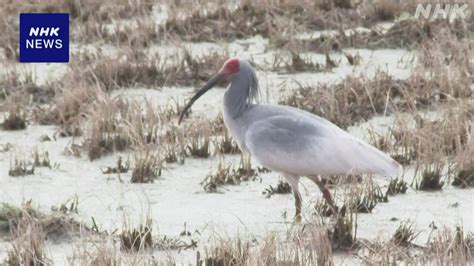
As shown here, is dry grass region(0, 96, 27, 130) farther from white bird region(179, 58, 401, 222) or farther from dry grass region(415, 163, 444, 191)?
dry grass region(415, 163, 444, 191)

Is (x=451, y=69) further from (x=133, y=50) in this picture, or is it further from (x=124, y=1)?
(x=124, y=1)

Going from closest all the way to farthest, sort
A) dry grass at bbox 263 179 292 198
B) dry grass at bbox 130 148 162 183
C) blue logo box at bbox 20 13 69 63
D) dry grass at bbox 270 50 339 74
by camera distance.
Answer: dry grass at bbox 263 179 292 198 < dry grass at bbox 130 148 162 183 < dry grass at bbox 270 50 339 74 < blue logo box at bbox 20 13 69 63

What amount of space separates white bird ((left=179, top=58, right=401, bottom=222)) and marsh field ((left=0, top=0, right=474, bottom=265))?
0.16 metres

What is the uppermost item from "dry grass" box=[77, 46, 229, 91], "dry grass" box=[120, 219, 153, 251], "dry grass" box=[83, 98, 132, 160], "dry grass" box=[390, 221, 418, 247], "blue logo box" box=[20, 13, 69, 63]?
"blue logo box" box=[20, 13, 69, 63]

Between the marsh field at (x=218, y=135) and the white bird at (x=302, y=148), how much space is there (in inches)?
6.4

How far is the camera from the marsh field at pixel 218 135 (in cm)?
557

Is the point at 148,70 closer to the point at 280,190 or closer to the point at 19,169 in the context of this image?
the point at 19,169

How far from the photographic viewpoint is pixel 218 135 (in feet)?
27.7

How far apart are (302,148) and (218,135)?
2346 millimetres

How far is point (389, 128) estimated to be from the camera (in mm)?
7832

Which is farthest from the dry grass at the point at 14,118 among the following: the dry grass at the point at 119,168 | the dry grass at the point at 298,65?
the dry grass at the point at 298,65

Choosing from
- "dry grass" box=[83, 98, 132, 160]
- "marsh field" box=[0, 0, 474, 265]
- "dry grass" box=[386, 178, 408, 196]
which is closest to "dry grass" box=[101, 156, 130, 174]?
"marsh field" box=[0, 0, 474, 265]

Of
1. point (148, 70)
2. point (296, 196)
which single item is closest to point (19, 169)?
point (296, 196)

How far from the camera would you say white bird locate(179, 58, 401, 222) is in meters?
6.09
